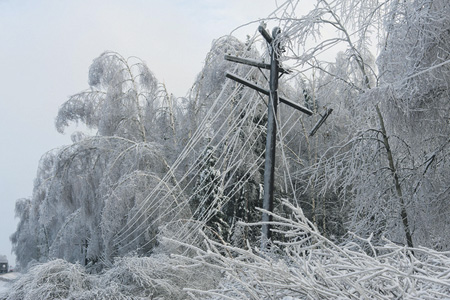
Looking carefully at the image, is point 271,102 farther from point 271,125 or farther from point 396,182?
point 396,182

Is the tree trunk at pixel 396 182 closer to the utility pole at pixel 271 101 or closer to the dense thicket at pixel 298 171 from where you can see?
the dense thicket at pixel 298 171

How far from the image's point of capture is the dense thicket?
1978 millimetres

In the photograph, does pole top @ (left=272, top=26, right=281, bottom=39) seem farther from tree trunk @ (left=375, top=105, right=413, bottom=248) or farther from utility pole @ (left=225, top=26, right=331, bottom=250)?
tree trunk @ (left=375, top=105, right=413, bottom=248)

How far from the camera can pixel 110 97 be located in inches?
516

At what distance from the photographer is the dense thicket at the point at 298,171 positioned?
1.98 m

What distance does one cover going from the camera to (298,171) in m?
9.51

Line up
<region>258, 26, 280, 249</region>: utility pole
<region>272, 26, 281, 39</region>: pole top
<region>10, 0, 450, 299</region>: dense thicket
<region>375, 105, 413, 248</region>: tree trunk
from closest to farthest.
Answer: <region>10, 0, 450, 299</region>: dense thicket
<region>258, 26, 280, 249</region>: utility pole
<region>272, 26, 281, 39</region>: pole top
<region>375, 105, 413, 248</region>: tree trunk

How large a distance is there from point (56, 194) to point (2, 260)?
51.6 ft

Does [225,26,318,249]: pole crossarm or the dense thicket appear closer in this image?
the dense thicket

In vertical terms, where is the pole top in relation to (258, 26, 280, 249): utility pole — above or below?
above

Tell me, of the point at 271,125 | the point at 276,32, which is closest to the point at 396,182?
the point at 271,125

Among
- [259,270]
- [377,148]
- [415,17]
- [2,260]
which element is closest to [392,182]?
[377,148]

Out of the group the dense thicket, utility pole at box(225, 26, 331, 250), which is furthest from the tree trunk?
utility pole at box(225, 26, 331, 250)

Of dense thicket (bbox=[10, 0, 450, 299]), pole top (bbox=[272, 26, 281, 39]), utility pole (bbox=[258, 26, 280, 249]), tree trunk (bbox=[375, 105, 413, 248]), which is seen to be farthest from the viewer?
tree trunk (bbox=[375, 105, 413, 248])
